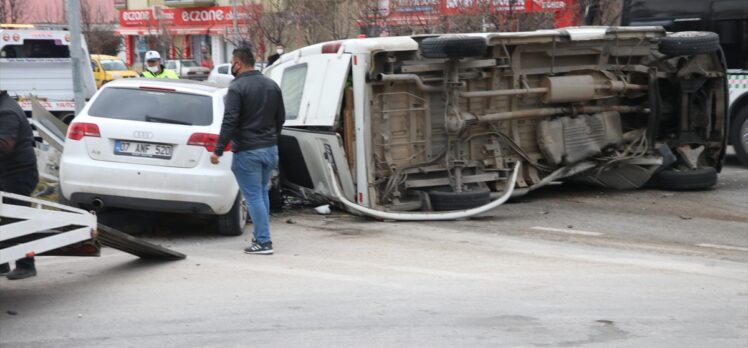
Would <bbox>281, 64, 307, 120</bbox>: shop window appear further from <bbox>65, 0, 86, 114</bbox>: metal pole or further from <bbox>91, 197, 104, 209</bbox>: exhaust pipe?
<bbox>65, 0, 86, 114</bbox>: metal pole

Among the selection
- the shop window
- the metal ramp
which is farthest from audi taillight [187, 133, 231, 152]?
the shop window

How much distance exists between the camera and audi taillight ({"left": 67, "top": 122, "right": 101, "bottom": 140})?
9.20 meters

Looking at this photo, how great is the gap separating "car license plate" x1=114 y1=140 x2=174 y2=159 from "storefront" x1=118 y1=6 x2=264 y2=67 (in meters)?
46.3

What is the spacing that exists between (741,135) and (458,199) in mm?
7536

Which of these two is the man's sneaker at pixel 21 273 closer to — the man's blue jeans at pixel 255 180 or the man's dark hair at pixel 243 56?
the man's blue jeans at pixel 255 180

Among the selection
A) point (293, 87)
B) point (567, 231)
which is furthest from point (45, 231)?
point (567, 231)

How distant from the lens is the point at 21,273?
24.5 ft

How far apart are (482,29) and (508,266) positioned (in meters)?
15.6

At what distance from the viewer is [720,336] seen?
20.9ft

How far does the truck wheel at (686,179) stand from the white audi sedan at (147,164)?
20.3ft

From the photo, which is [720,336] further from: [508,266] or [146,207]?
[146,207]

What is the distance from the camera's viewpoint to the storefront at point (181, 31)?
186 ft

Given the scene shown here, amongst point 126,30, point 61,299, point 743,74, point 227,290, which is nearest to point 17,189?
point 61,299

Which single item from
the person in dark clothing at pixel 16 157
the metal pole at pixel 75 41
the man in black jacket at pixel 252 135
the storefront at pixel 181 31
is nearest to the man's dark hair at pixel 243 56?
the man in black jacket at pixel 252 135
